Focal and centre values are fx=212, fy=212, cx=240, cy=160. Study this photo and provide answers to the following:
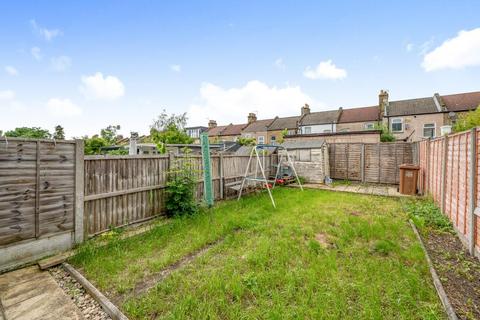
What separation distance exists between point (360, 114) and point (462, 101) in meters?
8.39

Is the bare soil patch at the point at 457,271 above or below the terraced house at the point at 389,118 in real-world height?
below

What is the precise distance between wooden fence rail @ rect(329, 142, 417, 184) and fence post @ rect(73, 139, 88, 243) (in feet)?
37.7

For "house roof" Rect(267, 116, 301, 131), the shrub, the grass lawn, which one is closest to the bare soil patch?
the grass lawn

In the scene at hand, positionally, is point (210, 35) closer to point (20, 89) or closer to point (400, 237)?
point (20, 89)

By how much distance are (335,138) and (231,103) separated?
14.2 m

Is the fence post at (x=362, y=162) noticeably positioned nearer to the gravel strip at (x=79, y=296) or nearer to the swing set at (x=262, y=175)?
the swing set at (x=262, y=175)

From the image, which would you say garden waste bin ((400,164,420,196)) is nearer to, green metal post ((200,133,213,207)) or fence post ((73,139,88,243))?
green metal post ((200,133,213,207))

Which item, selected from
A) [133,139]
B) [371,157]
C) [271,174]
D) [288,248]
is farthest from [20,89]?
[371,157]

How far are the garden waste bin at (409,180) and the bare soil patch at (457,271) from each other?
14.9 feet

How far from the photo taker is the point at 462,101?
1994cm

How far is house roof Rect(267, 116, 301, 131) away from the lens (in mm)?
28977

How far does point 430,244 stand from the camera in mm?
3867

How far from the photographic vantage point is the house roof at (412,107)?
2031cm

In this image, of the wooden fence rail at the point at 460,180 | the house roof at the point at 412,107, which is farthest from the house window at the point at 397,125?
the wooden fence rail at the point at 460,180
